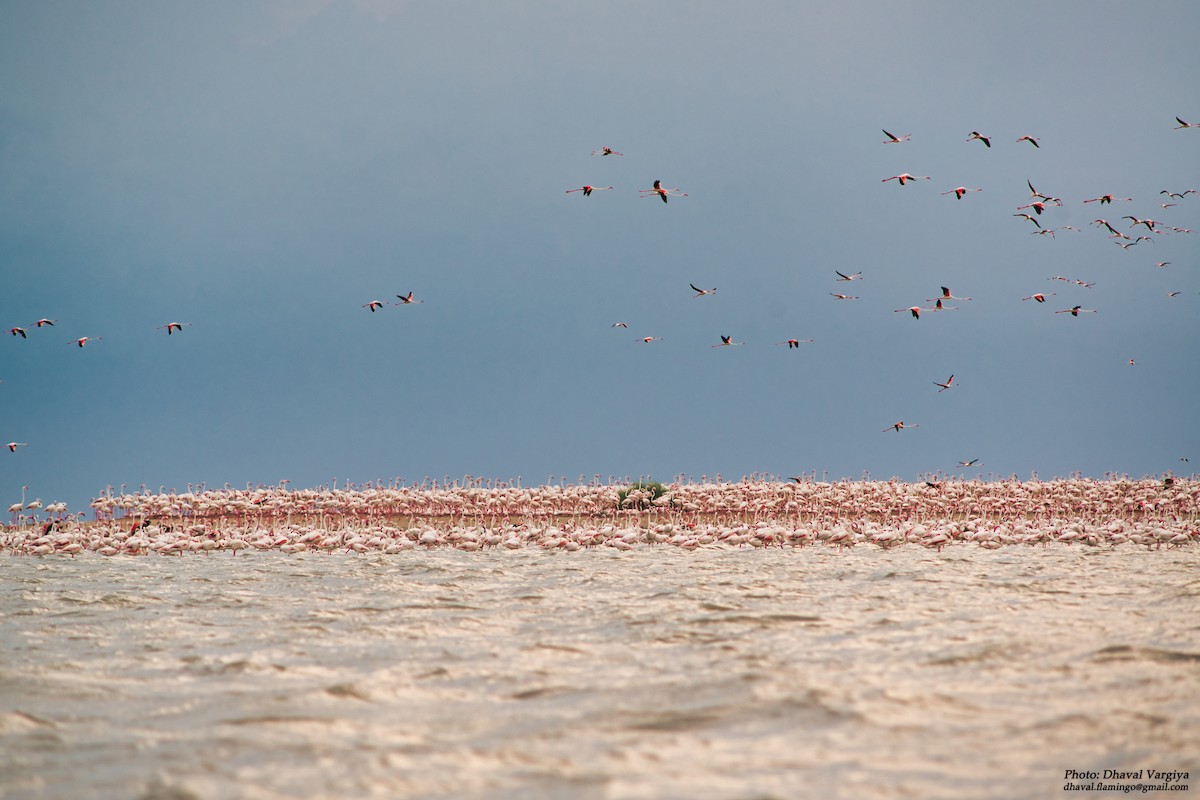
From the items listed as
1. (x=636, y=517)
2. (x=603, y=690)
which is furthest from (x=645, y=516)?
Result: (x=603, y=690)

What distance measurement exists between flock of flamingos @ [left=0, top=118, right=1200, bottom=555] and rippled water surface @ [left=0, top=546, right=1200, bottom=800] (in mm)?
6031

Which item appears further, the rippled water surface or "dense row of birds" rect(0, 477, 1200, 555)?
"dense row of birds" rect(0, 477, 1200, 555)

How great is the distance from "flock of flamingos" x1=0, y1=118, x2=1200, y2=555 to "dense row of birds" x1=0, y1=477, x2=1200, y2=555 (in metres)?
0.05

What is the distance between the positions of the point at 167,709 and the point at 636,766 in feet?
10.2

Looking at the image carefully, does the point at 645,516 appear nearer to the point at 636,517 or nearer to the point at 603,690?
the point at 636,517

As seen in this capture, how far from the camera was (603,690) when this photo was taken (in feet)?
18.0

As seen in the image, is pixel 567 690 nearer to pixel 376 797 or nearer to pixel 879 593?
pixel 376 797

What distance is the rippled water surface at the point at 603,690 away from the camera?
13.2 ft

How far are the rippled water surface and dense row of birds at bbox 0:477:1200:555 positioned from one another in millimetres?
5959

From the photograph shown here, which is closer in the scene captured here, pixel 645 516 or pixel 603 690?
pixel 603 690

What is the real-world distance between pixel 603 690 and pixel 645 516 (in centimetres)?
1836

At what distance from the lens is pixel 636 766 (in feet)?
13.3

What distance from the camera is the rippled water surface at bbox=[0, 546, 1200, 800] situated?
4.02 metres

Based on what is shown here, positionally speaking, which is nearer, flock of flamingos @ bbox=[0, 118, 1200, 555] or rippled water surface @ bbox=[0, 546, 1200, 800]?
rippled water surface @ bbox=[0, 546, 1200, 800]
